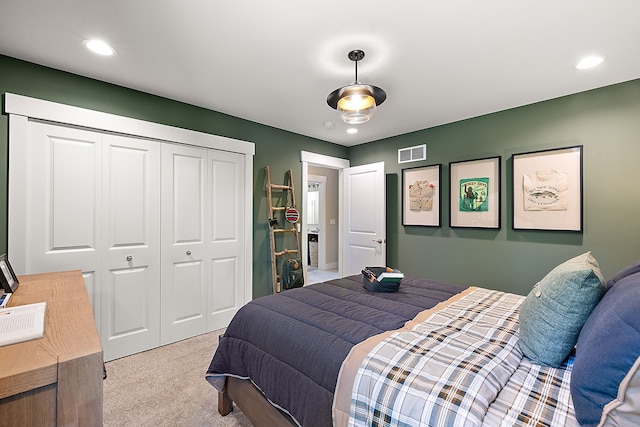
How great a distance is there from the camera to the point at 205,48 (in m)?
1.98

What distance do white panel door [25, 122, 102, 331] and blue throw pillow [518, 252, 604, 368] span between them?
310 cm

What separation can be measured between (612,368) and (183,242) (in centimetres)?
310

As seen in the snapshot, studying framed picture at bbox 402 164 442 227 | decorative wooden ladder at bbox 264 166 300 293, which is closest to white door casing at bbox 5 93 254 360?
decorative wooden ladder at bbox 264 166 300 293

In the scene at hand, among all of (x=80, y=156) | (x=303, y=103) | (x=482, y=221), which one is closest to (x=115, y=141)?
(x=80, y=156)

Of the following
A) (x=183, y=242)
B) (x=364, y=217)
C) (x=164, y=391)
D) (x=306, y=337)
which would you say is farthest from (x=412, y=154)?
(x=164, y=391)

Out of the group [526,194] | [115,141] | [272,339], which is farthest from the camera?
[526,194]

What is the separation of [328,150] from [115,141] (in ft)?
9.19

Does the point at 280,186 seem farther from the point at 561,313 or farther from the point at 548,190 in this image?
the point at 561,313

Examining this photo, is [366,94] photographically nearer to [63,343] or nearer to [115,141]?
[63,343]

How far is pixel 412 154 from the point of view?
3.93 meters

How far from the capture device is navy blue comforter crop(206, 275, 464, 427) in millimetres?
1244

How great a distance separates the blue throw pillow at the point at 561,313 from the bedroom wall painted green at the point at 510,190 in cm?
206

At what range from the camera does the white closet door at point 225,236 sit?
10.3 ft

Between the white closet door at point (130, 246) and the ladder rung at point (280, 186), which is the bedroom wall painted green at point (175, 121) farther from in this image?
the white closet door at point (130, 246)
